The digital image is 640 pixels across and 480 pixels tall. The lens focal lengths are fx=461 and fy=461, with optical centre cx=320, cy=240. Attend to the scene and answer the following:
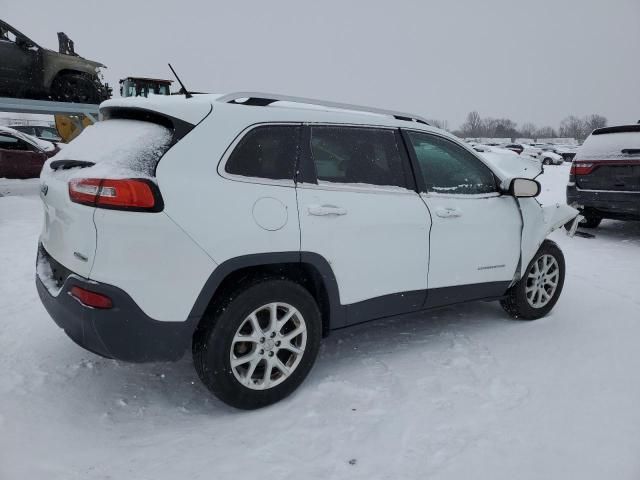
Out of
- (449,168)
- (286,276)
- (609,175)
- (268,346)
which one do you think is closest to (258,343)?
(268,346)

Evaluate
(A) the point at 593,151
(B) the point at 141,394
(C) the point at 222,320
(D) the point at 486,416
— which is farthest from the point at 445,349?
(A) the point at 593,151

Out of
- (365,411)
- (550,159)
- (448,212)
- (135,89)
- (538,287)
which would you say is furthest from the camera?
(550,159)

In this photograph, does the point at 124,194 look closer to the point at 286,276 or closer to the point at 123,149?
the point at 123,149

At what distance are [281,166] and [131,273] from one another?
0.99 m

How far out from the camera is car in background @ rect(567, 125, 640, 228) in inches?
261

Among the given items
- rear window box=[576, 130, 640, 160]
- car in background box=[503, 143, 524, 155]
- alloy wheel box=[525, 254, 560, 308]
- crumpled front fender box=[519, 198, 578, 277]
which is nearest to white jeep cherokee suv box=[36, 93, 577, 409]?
crumpled front fender box=[519, 198, 578, 277]

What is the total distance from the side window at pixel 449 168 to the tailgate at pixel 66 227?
215 cm

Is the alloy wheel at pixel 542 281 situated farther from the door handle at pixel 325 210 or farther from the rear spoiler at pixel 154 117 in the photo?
the rear spoiler at pixel 154 117

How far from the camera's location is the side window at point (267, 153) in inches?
97.7

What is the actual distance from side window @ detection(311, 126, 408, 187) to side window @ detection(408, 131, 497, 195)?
0.21m

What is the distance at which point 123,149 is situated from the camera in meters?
2.34

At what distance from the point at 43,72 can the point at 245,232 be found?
10190mm

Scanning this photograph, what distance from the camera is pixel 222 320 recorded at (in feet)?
7.91

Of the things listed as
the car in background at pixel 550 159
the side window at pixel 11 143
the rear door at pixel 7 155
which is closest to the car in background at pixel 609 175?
the side window at pixel 11 143
